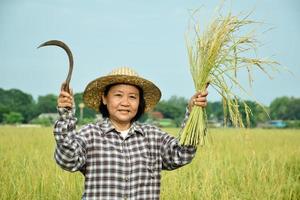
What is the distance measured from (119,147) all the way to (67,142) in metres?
0.31

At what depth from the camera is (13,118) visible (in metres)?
56.4

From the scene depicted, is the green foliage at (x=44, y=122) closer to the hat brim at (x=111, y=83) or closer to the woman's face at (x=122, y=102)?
the hat brim at (x=111, y=83)

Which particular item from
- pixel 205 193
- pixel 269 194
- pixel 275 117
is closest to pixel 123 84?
pixel 205 193

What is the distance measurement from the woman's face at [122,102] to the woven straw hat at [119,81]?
4cm

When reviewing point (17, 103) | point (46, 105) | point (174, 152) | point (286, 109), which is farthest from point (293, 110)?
point (174, 152)

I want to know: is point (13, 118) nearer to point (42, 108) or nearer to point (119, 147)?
point (42, 108)

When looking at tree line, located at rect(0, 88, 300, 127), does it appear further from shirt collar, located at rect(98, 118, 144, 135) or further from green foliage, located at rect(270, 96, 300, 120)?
shirt collar, located at rect(98, 118, 144, 135)

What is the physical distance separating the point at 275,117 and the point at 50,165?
53661mm

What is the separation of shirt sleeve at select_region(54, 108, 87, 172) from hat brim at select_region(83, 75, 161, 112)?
0.34 meters

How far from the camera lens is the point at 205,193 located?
144 inches

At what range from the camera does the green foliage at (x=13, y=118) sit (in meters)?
56.3

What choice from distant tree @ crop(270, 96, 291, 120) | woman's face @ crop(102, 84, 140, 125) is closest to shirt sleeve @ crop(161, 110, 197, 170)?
woman's face @ crop(102, 84, 140, 125)

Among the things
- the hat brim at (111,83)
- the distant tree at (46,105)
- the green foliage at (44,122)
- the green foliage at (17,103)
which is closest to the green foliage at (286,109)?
the green foliage at (44,122)

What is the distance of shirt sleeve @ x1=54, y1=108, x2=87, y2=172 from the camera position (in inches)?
89.6
